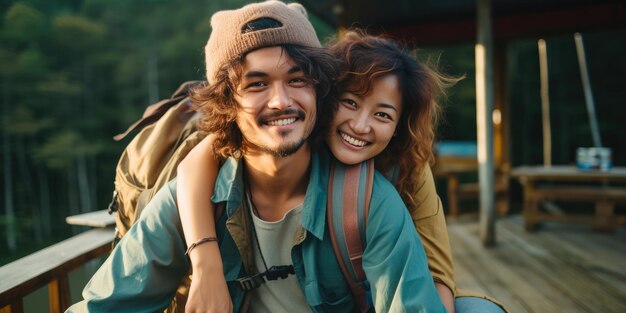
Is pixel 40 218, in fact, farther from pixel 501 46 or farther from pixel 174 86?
pixel 501 46

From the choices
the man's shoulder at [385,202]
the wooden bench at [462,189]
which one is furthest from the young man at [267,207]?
the wooden bench at [462,189]

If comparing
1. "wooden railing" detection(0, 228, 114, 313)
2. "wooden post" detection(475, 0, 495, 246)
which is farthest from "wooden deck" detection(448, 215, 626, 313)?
"wooden railing" detection(0, 228, 114, 313)

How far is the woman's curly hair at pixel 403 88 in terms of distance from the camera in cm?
136

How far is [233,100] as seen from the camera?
129 cm

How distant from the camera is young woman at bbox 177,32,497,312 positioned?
4.17 ft

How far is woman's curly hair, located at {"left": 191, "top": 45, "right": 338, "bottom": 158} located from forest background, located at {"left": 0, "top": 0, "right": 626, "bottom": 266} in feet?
43.3

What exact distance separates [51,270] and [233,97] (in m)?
0.85

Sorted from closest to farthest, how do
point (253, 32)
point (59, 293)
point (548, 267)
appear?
point (253, 32) < point (59, 293) < point (548, 267)

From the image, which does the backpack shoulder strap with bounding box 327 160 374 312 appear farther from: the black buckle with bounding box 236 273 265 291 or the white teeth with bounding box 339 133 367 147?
the black buckle with bounding box 236 273 265 291

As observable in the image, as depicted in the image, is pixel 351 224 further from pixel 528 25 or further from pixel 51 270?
pixel 528 25

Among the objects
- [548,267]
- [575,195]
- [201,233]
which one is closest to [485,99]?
[548,267]

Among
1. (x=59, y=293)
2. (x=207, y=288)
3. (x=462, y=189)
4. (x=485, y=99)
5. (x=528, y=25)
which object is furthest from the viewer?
(x=462, y=189)

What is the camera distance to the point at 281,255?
4.24 feet

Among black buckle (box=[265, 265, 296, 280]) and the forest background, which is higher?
the forest background
